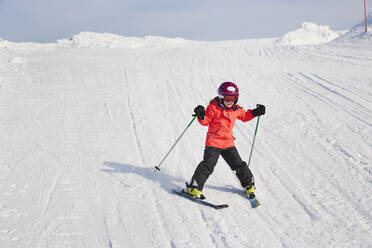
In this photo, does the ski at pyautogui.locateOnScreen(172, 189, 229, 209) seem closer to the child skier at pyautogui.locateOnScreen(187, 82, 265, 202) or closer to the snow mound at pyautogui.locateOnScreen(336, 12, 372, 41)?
the child skier at pyautogui.locateOnScreen(187, 82, 265, 202)

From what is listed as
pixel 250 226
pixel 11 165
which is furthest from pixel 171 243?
pixel 11 165

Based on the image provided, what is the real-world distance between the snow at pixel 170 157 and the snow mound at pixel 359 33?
4.83 meters

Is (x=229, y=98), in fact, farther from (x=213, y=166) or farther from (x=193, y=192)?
(x=193, y=192)

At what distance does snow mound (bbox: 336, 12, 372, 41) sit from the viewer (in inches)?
579

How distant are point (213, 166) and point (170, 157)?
1529 millimetres

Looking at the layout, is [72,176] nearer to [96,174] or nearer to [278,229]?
[96,174]

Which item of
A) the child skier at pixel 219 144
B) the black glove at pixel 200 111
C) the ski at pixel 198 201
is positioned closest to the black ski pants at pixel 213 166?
the child skier at pixel 219 144

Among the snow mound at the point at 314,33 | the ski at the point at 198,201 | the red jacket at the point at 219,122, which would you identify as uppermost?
the snow mound at the point at 314,33

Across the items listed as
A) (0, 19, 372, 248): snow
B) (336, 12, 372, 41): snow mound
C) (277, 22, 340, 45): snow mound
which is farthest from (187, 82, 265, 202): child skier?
(277, 22, 340, 45): snow mound

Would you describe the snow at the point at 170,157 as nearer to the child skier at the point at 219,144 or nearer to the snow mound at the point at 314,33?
the child skier at the point at 219,144

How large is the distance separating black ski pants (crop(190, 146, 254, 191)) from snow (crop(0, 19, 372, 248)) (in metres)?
0.27

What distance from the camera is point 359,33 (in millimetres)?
16453

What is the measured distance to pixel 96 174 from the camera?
463 cm

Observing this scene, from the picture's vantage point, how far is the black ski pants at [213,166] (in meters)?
3.90
